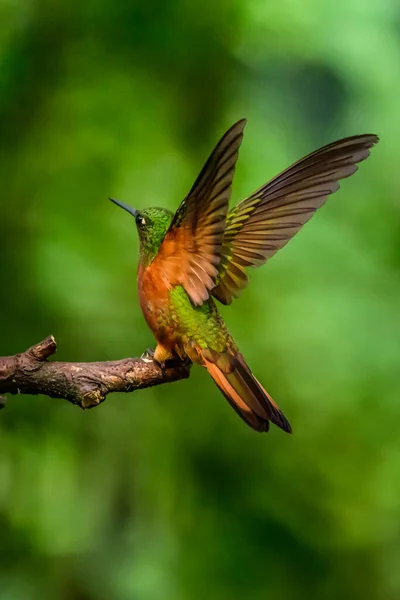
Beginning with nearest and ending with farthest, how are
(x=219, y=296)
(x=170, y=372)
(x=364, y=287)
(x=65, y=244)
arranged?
(x=170, y=372) < (x=219, y=296) < (x=65, y=244) < (x=364, y=287)

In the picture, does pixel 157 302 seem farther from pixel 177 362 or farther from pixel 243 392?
pixel 243 392

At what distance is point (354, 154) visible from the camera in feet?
6.25

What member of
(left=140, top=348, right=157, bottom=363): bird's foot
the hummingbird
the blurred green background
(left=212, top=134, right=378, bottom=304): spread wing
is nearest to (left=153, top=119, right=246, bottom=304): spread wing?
the hummingbird

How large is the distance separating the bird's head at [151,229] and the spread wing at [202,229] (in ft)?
0.29

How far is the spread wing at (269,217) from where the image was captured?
2.03m

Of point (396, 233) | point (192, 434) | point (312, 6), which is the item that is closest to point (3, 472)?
point (192, 434)

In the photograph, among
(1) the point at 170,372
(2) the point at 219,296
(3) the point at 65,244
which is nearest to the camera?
(1) the point at 170,372

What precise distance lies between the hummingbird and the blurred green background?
2.01ft

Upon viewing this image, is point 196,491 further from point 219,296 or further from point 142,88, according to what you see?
point 142,88

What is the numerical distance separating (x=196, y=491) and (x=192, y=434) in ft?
0.66

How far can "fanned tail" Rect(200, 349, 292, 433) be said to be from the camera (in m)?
1.65

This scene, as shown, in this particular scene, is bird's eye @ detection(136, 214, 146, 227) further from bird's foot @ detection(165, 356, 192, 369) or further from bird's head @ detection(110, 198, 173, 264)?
bird's foot @ detection(165, 356, 192, 369)

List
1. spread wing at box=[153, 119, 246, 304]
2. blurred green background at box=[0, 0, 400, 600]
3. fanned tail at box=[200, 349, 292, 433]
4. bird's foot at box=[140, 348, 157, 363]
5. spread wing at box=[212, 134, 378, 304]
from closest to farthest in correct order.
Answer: spread wing at box=[153, 119, 246, 304], fanned tail at box=[200, 349, 292, 433], bird's foot at box=[140, 348, 157, 363], spread wing at box=[212, 134, 378, 304], blurred green background at box=[0, 0, 400, 600]

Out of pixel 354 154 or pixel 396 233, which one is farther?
pixel 396 233
